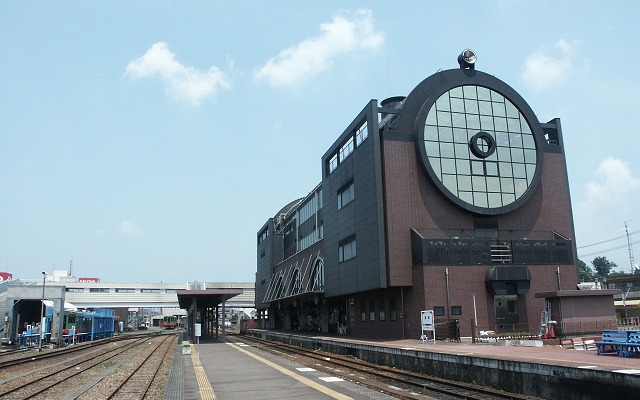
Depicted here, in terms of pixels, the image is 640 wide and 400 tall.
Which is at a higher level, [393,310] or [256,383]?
[393,310]

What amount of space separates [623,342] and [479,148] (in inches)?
947

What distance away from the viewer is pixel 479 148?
41250 millimetres

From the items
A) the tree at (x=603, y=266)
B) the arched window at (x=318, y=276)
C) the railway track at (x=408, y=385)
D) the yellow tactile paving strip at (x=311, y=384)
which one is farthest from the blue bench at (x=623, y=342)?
the tree at (x=603, y=266)

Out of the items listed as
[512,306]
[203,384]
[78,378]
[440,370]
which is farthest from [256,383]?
[512,306]

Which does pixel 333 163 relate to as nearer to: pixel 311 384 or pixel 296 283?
pixel 296 283

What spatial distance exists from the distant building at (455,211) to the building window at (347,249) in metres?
0.18

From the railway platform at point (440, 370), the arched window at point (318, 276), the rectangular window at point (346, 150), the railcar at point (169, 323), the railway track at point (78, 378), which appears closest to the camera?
the railway platform at point (440, 370)

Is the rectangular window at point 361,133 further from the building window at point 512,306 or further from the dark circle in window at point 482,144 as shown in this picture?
the building window at point 512,306

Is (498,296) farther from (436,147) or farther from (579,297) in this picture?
(436,147)

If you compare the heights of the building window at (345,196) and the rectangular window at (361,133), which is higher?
the rectangular window at (361,133)

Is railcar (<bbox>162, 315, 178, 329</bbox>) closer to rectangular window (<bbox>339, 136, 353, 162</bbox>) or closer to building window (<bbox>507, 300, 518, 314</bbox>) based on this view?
rectangular window (<bbox>339, 136, 353, 162</bbox>)

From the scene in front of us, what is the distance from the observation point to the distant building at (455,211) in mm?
36812

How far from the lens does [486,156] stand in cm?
4138

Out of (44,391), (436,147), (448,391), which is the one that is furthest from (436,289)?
(44,391)
